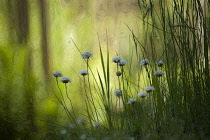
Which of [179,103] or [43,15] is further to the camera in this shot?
[43,15]

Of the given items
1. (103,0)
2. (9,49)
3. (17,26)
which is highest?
(103,0)

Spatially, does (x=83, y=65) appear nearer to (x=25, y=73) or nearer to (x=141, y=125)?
(x=25, y=73)

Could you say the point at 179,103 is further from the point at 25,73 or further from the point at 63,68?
the point at 25,73

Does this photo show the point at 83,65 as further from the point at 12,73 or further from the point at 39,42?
the point at 12,73

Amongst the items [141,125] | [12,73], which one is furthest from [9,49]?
[141,125]

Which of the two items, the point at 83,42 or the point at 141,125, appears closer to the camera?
the point at 141,125

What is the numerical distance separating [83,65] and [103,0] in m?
0.58

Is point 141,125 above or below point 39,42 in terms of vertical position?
below

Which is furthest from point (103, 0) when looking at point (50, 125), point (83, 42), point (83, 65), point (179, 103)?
point (179, 103)

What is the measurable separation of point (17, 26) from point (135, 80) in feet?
3.48

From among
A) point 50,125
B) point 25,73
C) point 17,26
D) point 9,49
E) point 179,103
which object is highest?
point 17,26

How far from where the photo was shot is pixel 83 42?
283 cm

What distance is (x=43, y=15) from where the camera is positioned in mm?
2822

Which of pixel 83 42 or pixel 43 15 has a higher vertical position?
pixel 43 15
